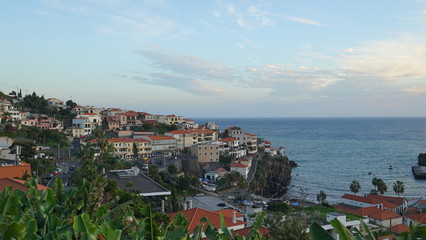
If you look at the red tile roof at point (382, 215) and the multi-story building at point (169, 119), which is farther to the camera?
the multi-story building at point (169, 119)

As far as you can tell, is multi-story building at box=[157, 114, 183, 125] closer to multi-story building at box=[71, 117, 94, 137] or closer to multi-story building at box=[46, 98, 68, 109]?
multi-story building at box=[71, 117, 94, 137]

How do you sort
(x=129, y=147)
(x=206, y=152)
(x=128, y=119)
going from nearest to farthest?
1. (x=129, y=147)
2. (x=206, y=152)
3. (x=128, y=119)

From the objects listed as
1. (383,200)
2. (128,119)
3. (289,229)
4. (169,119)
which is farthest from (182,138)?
(289,229)

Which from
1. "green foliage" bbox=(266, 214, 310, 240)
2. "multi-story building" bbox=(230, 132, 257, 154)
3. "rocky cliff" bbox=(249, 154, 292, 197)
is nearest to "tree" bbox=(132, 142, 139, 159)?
"rocky cliff" bbox=(249, 154, 292, 197)

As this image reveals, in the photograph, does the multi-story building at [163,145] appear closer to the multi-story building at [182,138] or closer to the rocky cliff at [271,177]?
the multi-story building at [182,138]

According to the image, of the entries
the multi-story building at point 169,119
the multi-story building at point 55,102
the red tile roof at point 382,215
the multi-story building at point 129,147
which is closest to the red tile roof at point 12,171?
the red tile roof at point 382,215

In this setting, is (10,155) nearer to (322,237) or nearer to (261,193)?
(261,193)

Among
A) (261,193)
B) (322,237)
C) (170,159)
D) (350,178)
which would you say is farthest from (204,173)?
(322,237)

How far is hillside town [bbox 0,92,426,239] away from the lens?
19844 mm

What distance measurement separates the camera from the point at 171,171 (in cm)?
4831

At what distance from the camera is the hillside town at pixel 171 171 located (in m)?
19.8

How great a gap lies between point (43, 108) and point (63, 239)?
79.7 metres

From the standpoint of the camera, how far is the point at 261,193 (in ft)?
167

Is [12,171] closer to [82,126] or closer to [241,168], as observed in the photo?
[241,168]
